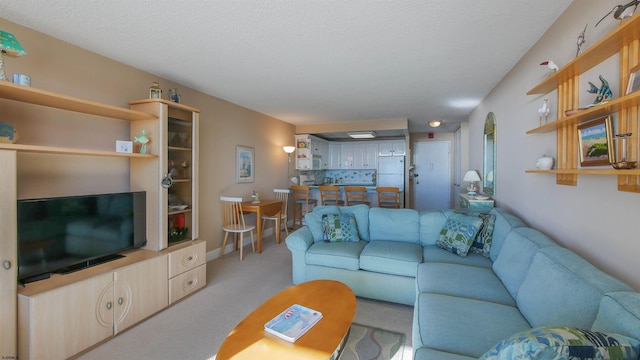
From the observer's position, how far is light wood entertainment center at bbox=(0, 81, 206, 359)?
5.23 feet

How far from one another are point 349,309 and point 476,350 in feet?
2.28

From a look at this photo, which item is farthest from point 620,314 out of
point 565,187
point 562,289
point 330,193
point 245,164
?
point 330,193

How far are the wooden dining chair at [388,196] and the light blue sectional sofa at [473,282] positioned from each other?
196cm

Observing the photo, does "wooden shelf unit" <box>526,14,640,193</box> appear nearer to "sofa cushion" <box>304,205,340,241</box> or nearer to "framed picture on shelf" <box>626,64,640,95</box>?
"framed picture on shelf" <box>626,64,640,95</box>

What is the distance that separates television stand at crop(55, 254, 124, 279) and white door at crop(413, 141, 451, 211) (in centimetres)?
667

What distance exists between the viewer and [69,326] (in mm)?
1741

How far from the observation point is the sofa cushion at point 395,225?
2.90 m

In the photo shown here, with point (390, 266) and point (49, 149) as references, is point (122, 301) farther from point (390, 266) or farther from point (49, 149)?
point (390, 266)

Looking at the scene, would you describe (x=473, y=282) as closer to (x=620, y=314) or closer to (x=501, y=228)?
(x=501, y=228)

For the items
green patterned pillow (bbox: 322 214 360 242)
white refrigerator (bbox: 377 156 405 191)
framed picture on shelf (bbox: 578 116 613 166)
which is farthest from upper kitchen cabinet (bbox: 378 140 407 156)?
framed picture on shelf (bbox: 578 116 613 166)

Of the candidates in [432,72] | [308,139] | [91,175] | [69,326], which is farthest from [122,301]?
[308,139]

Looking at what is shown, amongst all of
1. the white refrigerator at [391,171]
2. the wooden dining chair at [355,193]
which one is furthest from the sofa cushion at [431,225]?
the white refrigerator at [391,171]

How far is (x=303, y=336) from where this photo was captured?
4.45 feet

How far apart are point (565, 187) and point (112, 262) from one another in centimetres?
350
